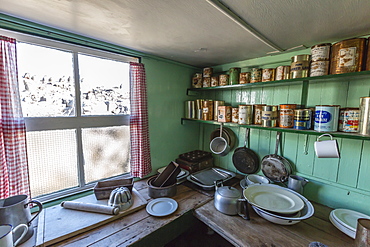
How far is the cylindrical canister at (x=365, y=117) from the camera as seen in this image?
2.73ft

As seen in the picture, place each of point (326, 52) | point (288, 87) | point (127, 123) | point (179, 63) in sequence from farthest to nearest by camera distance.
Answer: point (179, 63) < point (127, 123) < point (288, 87) < point (326, 52)

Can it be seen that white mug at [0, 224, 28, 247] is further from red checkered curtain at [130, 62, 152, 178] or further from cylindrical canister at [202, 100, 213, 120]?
cylindrical canister at [202, 100, 213, 120]

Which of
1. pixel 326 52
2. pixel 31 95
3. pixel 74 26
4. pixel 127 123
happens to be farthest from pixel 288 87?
pixel 31 95

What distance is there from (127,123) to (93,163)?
0.44 metres

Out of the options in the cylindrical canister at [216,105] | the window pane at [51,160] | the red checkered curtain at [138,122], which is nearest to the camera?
the window pane at [51,160]

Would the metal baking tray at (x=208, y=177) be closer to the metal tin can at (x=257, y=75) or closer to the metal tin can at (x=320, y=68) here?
the metal tin can at (x=257, y=75)

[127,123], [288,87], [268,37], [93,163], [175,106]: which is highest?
[268,37]

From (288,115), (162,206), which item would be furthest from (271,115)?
(162,206)

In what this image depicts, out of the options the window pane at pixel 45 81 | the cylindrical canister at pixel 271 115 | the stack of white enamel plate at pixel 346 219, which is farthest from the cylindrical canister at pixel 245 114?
the window pane at pixel 45 81

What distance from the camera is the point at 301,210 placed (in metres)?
0.98

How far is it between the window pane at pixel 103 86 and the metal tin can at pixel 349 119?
1.59 m

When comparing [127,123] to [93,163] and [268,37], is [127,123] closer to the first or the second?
[93,163]

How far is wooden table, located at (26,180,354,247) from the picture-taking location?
2.75 feet

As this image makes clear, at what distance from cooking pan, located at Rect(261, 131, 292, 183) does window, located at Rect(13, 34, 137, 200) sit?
4.34 feet
